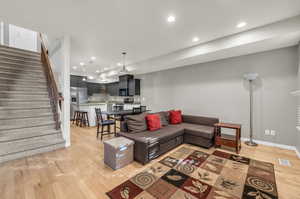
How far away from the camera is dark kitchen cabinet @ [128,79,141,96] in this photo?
6949 mm

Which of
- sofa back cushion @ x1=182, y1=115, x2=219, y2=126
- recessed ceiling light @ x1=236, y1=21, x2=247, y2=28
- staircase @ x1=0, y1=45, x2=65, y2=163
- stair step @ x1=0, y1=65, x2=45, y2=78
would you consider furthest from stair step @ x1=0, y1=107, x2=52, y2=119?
recessed ceiling light @ x1=236, y1=21, x2=247, y2=28

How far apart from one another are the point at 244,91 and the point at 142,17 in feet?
11.8

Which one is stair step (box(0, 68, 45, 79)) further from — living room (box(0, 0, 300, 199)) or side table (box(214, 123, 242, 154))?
side table (box(214, 123, 242, 154))

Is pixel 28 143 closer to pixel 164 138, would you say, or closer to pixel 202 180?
pixel 164 138

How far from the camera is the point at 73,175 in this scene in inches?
83.7

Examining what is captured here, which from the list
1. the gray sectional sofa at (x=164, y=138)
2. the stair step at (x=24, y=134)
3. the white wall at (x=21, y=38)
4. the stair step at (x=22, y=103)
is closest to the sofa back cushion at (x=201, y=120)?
the gray sectional sofa at (x=164, y=138)

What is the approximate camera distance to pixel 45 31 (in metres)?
3.18

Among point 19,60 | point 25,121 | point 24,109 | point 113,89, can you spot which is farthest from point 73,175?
point 113,89

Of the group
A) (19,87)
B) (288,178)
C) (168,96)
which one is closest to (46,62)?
(19,87)

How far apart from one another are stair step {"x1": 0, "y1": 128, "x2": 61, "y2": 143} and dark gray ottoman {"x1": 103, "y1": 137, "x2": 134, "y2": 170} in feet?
6.49

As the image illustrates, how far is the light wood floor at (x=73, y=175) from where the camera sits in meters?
1.74

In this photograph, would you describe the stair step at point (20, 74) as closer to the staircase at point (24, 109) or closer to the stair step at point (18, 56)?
the staircase at point (24, 109)

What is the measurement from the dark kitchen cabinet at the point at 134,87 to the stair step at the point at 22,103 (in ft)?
12.4

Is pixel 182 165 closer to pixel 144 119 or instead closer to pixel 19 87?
pixel 144 119
